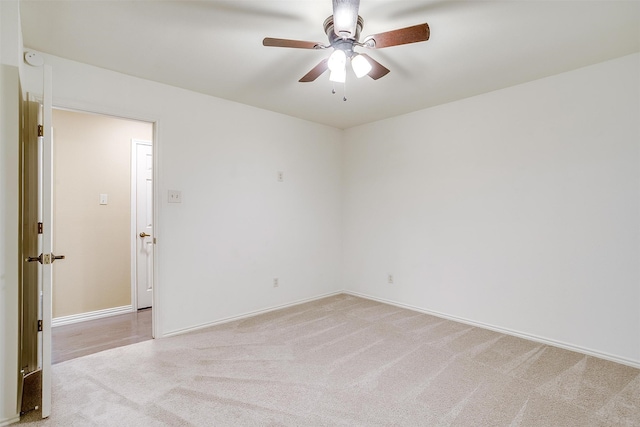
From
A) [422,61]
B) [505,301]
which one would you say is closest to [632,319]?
[505,301]

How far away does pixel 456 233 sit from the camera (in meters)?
3.52

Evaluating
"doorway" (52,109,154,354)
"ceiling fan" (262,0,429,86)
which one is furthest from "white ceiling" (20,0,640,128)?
"doorway" (52,109,154,354)

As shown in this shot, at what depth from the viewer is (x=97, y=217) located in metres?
3.73

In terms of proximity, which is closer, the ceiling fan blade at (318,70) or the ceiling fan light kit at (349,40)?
the ceiling fan light kit at (349,40)

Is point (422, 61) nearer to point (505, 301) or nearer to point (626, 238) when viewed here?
point (626, 238)

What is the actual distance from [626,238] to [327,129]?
3334mm

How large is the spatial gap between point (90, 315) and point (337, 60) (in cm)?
374

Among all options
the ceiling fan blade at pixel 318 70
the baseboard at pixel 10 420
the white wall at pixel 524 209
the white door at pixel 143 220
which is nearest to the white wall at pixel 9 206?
the baseboard at pixel 10 420

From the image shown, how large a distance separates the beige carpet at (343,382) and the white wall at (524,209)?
386mm

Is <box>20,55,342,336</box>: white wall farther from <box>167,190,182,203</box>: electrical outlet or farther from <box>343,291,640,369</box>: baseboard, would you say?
<box>343,291,640,369</box>: baseboard

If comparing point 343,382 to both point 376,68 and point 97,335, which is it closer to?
point 376,68

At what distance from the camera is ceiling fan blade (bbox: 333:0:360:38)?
1599mm

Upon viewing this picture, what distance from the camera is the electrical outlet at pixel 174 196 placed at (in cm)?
309

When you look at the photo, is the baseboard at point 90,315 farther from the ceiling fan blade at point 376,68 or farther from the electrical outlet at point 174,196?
the ceiling fan blade at point 376,68
